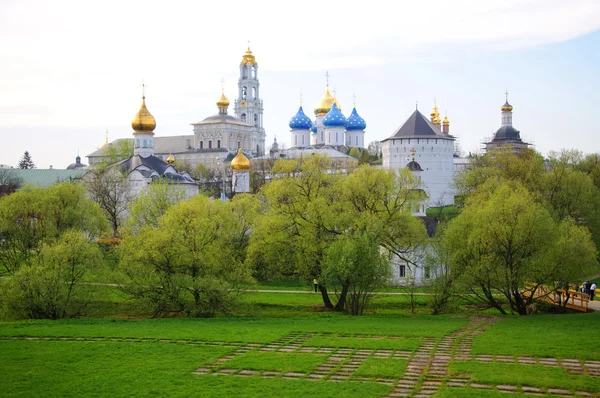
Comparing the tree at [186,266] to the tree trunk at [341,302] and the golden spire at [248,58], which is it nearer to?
the tree trunk at [341,302]

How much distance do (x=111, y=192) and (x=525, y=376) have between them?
3778 centimetres

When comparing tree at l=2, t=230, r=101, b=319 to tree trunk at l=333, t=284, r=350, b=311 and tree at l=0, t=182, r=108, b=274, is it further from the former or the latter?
tree trunk at l=333, t=284, r=350, b=311

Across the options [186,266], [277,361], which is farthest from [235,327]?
[277,361]

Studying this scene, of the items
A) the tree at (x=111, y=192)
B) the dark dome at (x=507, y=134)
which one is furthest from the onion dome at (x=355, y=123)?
the tree at (x=111, y=192)

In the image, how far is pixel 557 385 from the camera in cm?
1338

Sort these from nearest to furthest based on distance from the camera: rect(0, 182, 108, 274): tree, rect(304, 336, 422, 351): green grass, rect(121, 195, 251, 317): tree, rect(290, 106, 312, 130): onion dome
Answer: rect(304, 336, 422, 351): green grass → rect(121, 195, 251, 317): tree → rect(0, 182, 108, 274): tree → rect(290, 106, 312, 130): onion dome

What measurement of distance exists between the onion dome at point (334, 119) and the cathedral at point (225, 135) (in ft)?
30.6

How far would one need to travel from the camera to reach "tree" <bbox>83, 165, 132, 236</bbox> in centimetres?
4528

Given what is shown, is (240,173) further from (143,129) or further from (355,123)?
(355,123)

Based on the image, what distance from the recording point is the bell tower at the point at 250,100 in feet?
323

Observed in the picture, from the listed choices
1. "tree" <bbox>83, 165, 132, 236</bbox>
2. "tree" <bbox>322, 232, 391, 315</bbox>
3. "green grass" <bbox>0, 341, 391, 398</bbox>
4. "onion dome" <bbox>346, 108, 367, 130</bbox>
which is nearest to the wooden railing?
"tree" <bbox>322, 232, 391, 315</bbox>

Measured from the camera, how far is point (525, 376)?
550 inches

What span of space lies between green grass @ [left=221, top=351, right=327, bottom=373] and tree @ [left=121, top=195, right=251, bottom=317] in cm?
733

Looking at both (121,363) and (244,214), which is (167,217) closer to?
(244,214)
